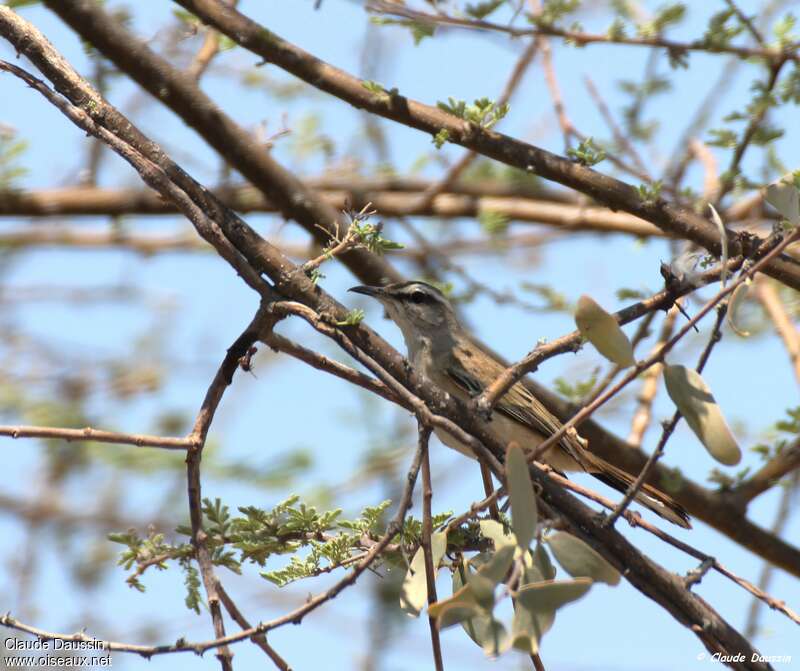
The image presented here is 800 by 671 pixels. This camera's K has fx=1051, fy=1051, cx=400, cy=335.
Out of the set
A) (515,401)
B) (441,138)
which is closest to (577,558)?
(441,138)

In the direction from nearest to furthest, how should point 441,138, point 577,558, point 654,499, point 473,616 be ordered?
1. point 473,616
2. point 577,558
3. point 441,138
4. point 654,499

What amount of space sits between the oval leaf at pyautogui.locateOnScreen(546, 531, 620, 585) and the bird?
2.37 metres

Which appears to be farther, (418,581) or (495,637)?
(418,581)

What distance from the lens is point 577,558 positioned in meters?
2.08

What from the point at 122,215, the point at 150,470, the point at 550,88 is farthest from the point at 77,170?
the point at 550,88

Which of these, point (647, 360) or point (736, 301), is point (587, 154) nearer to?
point (736, 301)

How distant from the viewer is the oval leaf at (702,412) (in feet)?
6.84

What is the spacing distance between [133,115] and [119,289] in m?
1.13

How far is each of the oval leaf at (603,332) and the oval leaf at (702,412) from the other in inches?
5.3

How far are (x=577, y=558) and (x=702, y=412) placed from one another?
0.39 m

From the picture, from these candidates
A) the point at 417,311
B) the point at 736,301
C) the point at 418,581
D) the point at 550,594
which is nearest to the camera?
the point at 550,594

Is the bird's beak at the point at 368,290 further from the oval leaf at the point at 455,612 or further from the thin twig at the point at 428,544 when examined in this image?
the oval leaf at the point at 455,612

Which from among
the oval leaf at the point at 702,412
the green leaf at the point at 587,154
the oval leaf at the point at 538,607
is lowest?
the oval leaf at the point at 538,607

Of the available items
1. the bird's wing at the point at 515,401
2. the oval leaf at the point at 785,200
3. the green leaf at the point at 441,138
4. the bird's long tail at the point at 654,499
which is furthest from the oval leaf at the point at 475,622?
the bird's wing at the point at 515,401
